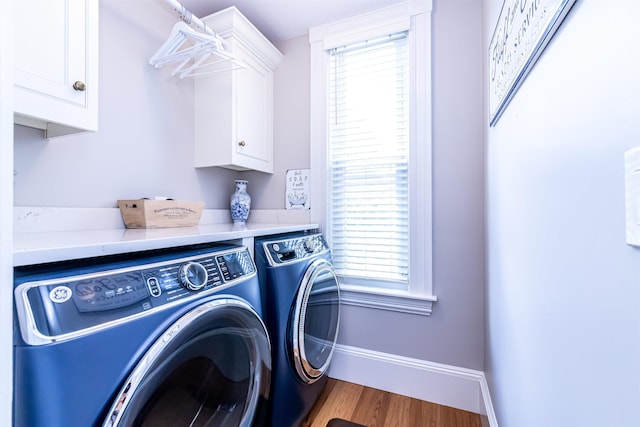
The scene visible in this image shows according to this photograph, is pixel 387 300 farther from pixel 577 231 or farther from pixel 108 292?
pixel 108 292

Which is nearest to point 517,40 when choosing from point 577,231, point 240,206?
point 577,231

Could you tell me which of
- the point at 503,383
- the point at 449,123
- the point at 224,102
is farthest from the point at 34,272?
the point at 449,123

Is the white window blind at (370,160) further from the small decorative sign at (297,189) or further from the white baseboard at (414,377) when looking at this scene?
the white baseboard at (414,377)

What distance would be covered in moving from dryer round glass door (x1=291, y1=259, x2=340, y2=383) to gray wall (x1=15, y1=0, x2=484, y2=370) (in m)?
0.29

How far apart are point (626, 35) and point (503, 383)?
116 cm

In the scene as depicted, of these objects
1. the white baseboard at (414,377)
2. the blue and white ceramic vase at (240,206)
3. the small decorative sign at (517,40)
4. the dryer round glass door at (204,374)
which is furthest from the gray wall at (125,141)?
the small decorative sign at (517,40)

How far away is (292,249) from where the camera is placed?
127 centimetres

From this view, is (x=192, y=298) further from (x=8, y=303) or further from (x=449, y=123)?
(x=449, y=123)

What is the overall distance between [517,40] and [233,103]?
146 cm

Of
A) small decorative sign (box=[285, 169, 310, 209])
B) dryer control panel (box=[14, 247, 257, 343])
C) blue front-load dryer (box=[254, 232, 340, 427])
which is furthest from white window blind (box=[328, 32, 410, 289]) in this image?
dryer control panel (box=[14, 247, 257, 343])

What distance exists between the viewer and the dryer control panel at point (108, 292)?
1.52 feet

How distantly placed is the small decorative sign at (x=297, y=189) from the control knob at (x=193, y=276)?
1.19 metres

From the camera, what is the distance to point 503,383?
39.9 inches

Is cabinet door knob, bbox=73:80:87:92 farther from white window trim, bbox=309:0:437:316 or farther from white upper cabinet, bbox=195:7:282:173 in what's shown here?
white window trim, bbox=309:0:437:316
